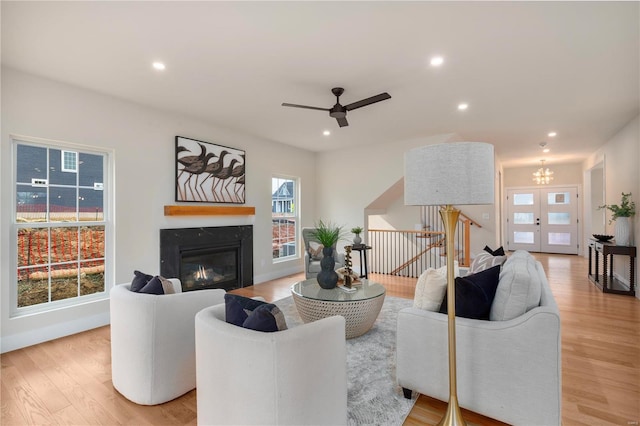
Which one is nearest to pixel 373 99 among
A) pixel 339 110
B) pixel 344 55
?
pixel 339 110

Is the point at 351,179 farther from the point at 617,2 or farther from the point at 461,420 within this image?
the point at 461,420

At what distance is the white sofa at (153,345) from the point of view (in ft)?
6.41

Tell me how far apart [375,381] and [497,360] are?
892 mm

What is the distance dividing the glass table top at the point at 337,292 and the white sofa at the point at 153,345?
116 cm

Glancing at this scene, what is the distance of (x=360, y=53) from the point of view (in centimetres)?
262

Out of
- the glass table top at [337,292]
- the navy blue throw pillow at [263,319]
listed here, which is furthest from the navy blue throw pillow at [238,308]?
the glass table top at [337,292]

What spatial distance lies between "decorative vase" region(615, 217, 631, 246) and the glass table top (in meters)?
4.14

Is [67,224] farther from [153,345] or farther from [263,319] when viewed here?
[263,319]

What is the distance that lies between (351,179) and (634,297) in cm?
476

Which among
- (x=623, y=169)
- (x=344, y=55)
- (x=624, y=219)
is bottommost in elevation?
(x=624, y=219)

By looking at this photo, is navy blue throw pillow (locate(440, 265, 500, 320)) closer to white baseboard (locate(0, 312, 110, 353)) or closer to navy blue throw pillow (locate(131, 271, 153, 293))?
navy blue throw pillow (locate(131, 271, 153, 293))

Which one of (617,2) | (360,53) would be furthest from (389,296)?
(617,2)

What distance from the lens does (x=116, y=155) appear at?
361 cm

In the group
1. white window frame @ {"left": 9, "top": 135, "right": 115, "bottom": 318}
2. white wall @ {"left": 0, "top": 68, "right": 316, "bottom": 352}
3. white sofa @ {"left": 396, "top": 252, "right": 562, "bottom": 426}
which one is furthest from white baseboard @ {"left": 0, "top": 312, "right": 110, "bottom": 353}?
white sofa @ {"left": 396, "top": 252, "right": 562, "bottom": 426}
